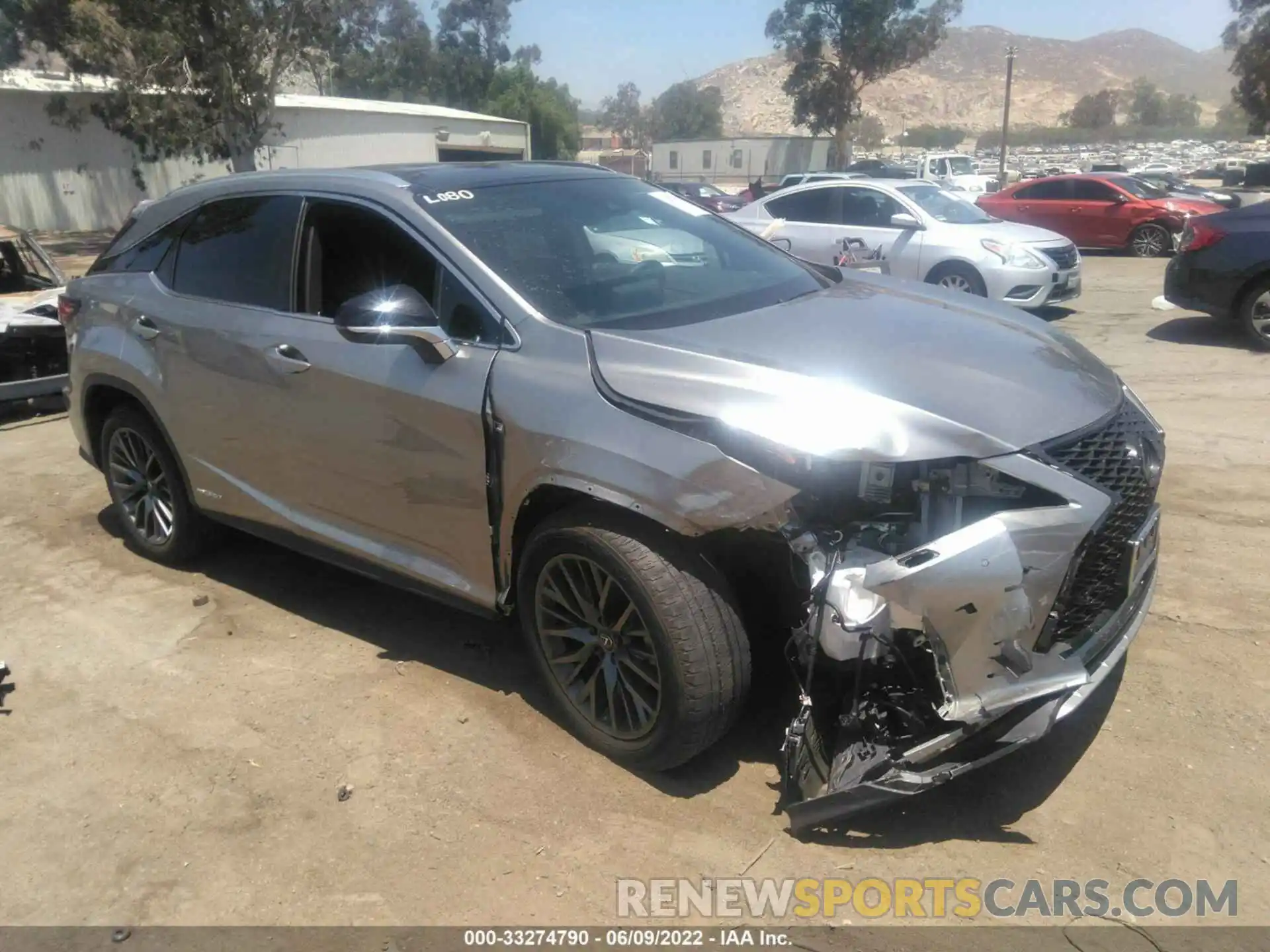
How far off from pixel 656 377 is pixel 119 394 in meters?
3.29

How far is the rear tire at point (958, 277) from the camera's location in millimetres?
11031

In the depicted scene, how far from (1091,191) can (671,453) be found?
1788 cm

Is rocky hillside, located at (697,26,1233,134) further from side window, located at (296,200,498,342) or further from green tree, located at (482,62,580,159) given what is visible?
side window, located at (296,200,498,342)

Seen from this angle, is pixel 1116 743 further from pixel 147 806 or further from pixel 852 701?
pixel 147 806

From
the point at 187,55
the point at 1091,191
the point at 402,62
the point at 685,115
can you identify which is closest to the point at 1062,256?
the point at 1091,191

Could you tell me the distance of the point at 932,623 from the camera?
2.66 metres

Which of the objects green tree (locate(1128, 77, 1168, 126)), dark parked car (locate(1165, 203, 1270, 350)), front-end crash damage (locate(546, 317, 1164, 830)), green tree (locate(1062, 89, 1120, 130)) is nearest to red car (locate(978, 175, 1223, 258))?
dark parked car (locate(1165, 203, 1270, 350))

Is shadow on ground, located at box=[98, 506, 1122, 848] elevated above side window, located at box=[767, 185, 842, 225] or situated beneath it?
situated beneath

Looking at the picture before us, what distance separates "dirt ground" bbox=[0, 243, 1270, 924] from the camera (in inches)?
116

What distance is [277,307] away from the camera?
418cm

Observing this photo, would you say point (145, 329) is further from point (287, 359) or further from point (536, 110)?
point (536, 110)

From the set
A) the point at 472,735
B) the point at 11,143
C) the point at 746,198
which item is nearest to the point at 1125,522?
the point at 472,735

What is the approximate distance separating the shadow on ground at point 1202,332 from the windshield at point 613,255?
276 inches

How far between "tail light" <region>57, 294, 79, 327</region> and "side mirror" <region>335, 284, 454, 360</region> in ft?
8.22
